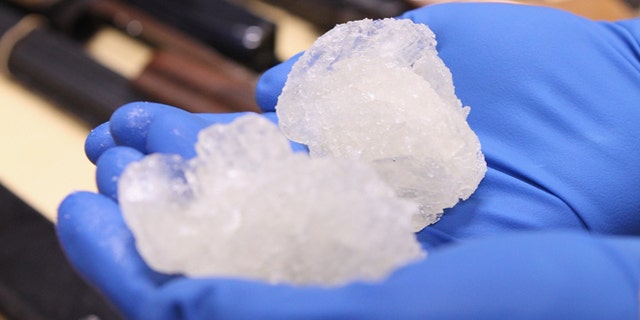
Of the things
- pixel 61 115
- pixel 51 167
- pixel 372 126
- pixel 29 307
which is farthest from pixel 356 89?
pixel 61 115

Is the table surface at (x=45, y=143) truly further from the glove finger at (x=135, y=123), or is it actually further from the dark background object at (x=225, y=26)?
the glove finger at (x=135, y=123)

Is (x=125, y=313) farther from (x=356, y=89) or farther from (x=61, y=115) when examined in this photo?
(x=61, y=115)

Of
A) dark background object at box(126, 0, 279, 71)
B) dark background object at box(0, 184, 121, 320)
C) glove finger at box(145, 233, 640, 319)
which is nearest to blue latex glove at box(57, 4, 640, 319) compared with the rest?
glove finger at box(145, 233, 640, 319)

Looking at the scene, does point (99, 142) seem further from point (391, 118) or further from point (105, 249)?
point (391, 118)

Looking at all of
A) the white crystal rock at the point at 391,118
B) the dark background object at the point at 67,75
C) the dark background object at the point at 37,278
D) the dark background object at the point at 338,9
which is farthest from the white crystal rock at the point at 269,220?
the dark background object at the point at 338,9

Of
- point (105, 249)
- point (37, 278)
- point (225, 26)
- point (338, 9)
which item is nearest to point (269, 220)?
point (105, 249)

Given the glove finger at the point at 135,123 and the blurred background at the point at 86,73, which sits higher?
the glove finger at the point at 135,123
